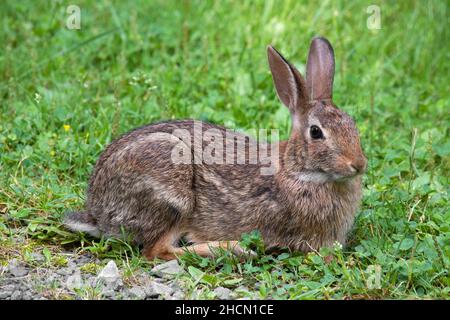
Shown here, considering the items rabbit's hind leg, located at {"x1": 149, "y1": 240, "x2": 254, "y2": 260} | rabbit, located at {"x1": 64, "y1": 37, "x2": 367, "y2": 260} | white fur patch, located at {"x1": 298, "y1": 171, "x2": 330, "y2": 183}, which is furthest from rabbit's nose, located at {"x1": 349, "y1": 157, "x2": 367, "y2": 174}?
rabbit's hind leg, located at {"x1": 149, "y1": 240, "x2": 254, "y2": 260}

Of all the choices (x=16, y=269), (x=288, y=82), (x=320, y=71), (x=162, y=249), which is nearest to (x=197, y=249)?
(x=162, y=249)

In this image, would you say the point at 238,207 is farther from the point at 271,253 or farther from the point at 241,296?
the point at 241,296

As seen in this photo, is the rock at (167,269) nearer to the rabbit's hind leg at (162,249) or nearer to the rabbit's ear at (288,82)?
the rabbit's hind leg at (162,249)

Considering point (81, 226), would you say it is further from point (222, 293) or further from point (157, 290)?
point (222, 293)

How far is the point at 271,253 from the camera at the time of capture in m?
6.31

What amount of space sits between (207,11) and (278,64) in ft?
11.4

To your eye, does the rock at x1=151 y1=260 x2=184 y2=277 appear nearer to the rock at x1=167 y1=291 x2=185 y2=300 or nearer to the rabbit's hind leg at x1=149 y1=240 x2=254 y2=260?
the rabbit's hind leg at x1=149 y1=240 x2=254 y2=260

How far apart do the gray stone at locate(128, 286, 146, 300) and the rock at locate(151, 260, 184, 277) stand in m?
0.28

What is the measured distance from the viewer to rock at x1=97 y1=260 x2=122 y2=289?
565 centimetres

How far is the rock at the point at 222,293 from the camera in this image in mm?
5582

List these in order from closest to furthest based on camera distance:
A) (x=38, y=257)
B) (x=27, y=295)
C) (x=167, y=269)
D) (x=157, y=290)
A: (x=27, y=295)
(x=157, y=290)
(x=167, y=269)
(x=38, y=257)

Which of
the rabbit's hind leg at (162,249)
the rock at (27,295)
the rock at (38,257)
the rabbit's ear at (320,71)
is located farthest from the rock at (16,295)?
the rabbit's ear at (320,71)

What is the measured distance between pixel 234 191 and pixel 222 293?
1.00 meters

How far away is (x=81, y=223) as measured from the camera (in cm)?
633
